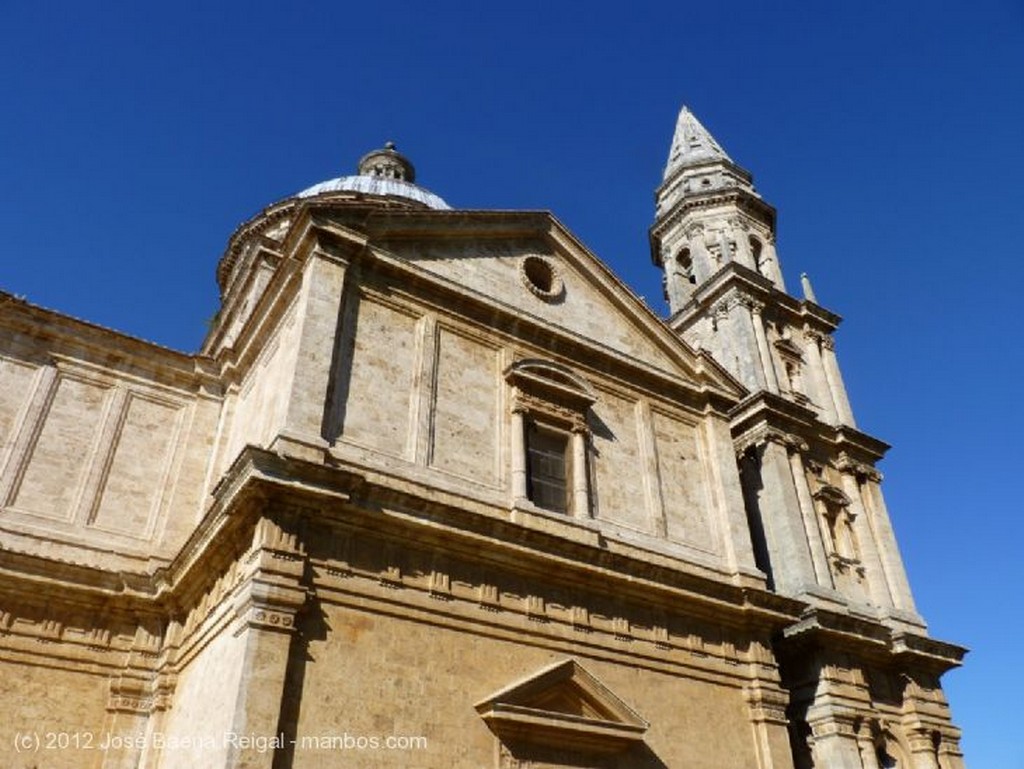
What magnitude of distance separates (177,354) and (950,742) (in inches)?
695

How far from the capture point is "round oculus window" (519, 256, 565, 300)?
16641mm

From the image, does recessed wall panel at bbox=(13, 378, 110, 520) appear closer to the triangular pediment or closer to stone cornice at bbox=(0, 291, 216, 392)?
stone cornice at bbox=(0, 291, 216, 392)

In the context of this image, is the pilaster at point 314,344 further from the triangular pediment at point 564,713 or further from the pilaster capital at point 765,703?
the pilaster capital at point 765,703

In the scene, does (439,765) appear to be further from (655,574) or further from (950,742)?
(950,742)

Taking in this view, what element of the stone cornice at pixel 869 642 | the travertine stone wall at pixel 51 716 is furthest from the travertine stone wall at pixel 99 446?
the stone cornice at pixel 869 642

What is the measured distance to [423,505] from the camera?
1167 cm

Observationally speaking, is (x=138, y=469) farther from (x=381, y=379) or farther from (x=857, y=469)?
(x=857, y=469)

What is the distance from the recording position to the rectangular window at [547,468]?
14.0 m

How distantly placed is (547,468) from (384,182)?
19.3m

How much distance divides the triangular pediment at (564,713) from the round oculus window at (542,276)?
293 inches

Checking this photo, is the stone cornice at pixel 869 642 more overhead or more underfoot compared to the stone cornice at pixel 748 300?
more underfoot

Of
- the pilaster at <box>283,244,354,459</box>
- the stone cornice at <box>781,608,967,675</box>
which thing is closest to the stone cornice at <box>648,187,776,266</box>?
the stone cornice at <box>781,608,967,675</box>

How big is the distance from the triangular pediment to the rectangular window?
282 centimetres

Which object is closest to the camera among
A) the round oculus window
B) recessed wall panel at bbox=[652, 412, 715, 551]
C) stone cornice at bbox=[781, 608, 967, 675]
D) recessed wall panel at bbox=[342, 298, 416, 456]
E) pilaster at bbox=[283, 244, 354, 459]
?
pilaster at bbox=[283, 244, 354, 459]
